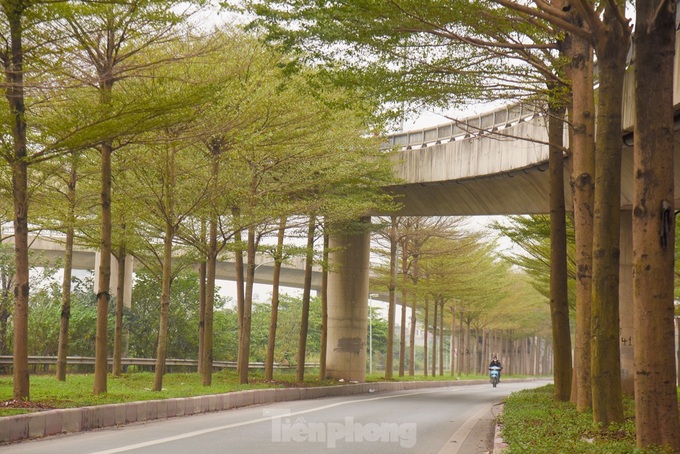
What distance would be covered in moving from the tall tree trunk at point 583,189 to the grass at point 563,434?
0.80 meters

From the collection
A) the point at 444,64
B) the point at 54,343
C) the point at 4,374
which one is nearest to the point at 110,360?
the point at 54,343

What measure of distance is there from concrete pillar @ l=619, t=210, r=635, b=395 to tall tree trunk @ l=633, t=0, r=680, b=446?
50.9 feet

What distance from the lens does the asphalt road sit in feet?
33.9

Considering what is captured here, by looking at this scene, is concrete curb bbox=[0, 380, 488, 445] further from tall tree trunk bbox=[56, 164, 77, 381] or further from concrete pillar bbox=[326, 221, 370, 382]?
concrete pillar bbox=[326, 221, 370, 382]

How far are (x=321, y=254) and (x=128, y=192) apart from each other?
25.2ft

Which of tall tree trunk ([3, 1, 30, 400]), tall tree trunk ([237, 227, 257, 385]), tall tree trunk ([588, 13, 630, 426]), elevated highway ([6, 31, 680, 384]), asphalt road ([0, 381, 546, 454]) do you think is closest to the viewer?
asphalt road ([0, 381, 546, 454])

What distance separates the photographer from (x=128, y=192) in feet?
71.4

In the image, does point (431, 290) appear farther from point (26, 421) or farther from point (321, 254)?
point (26, 421)

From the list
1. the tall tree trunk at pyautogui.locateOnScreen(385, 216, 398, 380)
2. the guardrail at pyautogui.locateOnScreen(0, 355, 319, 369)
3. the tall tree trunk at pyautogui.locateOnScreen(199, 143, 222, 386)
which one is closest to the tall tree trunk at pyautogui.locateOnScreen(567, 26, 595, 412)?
the tall tree trunk at pyautogui.locateOnScreen(199, 143, 222, 386)

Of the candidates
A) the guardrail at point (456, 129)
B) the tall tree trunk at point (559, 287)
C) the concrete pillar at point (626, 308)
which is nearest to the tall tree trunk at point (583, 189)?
the tall tree trunk at point (559, 287)

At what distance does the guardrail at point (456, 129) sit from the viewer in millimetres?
24812

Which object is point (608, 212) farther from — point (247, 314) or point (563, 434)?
point (247, 314)

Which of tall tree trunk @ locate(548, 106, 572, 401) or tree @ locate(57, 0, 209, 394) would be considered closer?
tree @ locate(57, 0, 209, 394)

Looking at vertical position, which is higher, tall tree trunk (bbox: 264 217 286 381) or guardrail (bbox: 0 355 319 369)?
tall tree trunk (bbox: 264 217 286 381)
